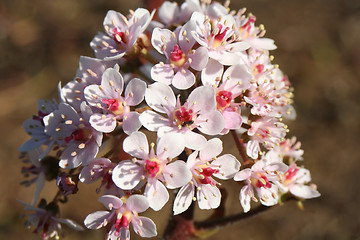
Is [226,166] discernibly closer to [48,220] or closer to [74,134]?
[74,134]

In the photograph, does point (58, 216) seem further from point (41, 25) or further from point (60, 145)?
point (41, 25)

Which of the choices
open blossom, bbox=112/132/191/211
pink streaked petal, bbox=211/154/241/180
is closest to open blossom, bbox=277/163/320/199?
pink streaked petal, bbox=211/154/241/180

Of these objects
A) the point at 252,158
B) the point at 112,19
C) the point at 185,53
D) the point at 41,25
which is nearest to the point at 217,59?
the point at 185,53

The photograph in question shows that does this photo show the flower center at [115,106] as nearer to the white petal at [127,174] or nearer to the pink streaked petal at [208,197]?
the white petal at [127,174]

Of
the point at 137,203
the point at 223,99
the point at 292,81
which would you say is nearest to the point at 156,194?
the point at 137,203

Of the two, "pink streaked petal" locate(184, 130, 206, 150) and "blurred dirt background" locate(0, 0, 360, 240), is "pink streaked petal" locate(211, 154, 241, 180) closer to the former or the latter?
"pink streaked petal" locate(184, 130, 206, 150)

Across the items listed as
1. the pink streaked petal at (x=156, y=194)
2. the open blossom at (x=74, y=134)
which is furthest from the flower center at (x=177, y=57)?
the pink streaked petal at (x=156, y=194)
